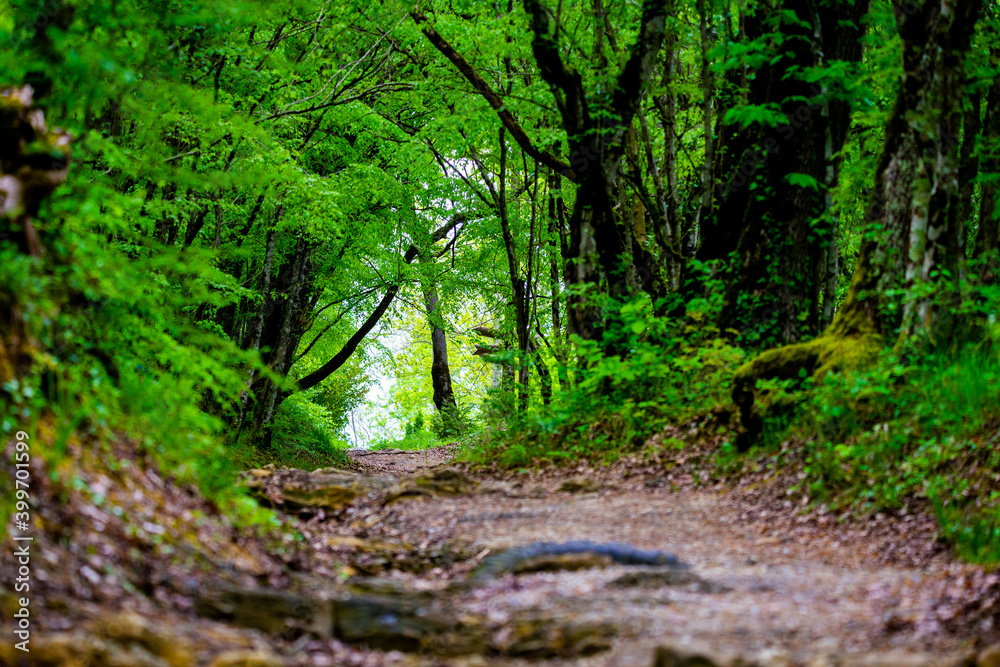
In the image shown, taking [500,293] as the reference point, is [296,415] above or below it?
below

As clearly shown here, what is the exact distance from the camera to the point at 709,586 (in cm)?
420

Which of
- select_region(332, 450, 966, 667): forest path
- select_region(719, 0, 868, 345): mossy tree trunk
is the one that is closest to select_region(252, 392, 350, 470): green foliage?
select_region(332, 450, 966, 667): forest path

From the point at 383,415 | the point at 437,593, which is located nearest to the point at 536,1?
Answer: the point at 437,593

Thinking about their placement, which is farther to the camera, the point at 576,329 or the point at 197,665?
the point at 576,329

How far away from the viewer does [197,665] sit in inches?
108

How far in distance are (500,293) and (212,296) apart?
1345 cm

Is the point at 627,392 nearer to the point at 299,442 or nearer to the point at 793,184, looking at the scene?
the point at 793,184

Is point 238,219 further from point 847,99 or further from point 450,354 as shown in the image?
point 450,354

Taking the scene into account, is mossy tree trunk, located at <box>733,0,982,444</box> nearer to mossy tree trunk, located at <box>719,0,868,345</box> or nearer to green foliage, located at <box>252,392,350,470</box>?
mossy tree trunk, located at <box>719,0,868,345</box>

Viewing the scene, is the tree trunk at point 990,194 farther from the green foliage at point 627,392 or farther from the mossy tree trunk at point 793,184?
the green foliage at point 627,392

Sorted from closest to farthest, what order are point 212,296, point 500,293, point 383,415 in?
point 212,296
point 500,293
point 383,415

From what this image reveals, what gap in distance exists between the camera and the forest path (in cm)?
334

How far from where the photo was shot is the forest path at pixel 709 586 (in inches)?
131

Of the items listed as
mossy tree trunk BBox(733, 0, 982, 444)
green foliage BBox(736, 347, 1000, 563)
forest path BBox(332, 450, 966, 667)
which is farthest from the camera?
mossy tree trunk BBox(733, 0, 982, 444)
